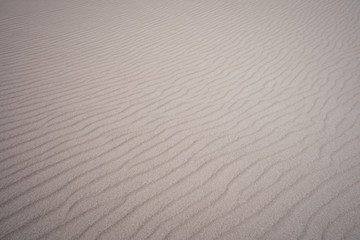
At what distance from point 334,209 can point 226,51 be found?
4.35 m

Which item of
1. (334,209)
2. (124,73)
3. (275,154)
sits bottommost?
(334,209)

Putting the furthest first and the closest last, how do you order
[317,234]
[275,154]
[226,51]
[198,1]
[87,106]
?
[198,1] → [226,51] → [87,106] → [275,154] → [317,234]

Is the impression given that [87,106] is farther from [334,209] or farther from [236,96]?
[334,209]

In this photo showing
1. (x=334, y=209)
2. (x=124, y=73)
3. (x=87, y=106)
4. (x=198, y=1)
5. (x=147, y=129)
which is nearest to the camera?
(x=334, y=209)

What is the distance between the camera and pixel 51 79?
4.00 metres

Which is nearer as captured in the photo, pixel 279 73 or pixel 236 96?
pixel 236 96

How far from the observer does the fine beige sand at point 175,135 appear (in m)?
2.12

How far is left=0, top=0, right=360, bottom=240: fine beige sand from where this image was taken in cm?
212

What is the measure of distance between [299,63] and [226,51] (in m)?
1.75

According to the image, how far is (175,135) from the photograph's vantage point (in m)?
Result: 3.07

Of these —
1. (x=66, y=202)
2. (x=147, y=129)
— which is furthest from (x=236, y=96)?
(x=66, y=202)

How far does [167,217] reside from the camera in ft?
6.99

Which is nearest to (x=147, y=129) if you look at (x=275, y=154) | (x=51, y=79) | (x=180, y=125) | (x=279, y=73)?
(x=180, y=125)

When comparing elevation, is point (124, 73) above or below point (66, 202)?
above
